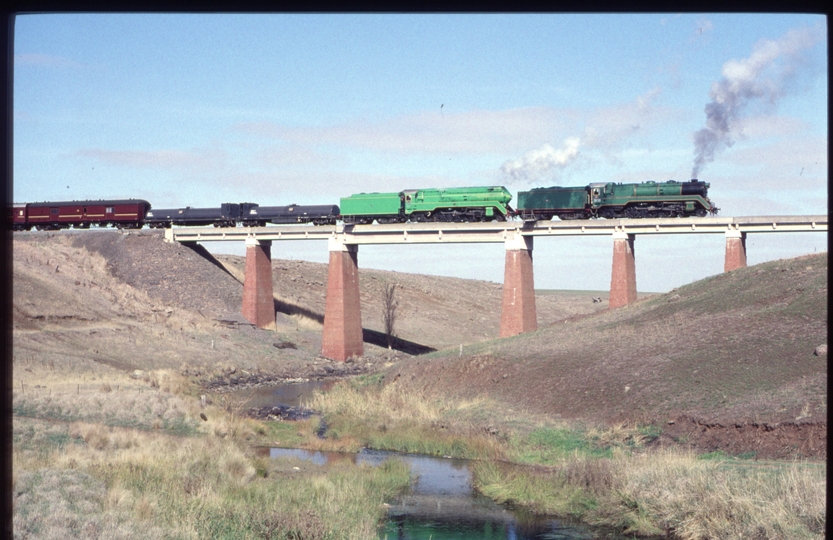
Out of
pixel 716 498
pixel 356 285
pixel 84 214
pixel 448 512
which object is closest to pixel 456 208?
pixel 356 285

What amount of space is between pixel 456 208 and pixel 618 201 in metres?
11.5

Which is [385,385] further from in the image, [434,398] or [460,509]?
[460,509]

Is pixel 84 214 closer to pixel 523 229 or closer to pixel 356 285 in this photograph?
pixel 356 285

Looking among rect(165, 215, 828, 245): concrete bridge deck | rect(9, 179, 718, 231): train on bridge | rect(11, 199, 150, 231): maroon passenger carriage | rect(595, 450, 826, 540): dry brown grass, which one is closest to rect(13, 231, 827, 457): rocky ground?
rect(11, 199, 150, 231): maroon passenger carriage

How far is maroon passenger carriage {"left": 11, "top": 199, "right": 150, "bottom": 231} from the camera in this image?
77062mm

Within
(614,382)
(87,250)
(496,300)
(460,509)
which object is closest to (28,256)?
(87,250)

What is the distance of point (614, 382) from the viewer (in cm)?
3375

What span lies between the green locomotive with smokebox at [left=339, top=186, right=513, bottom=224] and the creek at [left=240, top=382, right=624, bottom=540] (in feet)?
113

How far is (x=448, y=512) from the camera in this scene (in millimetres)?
22375

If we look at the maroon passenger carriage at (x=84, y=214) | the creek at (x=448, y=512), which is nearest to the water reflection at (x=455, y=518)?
the creek at (x=448, y=512)

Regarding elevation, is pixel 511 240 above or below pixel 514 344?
above

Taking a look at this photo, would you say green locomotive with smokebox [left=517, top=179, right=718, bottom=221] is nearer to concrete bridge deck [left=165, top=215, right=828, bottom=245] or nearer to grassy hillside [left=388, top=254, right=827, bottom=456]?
concrete bridge deck [left=165, top=215, right=828, bottom=245]

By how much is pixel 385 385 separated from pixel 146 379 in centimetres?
1188

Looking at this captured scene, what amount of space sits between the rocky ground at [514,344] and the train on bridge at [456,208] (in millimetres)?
3257
